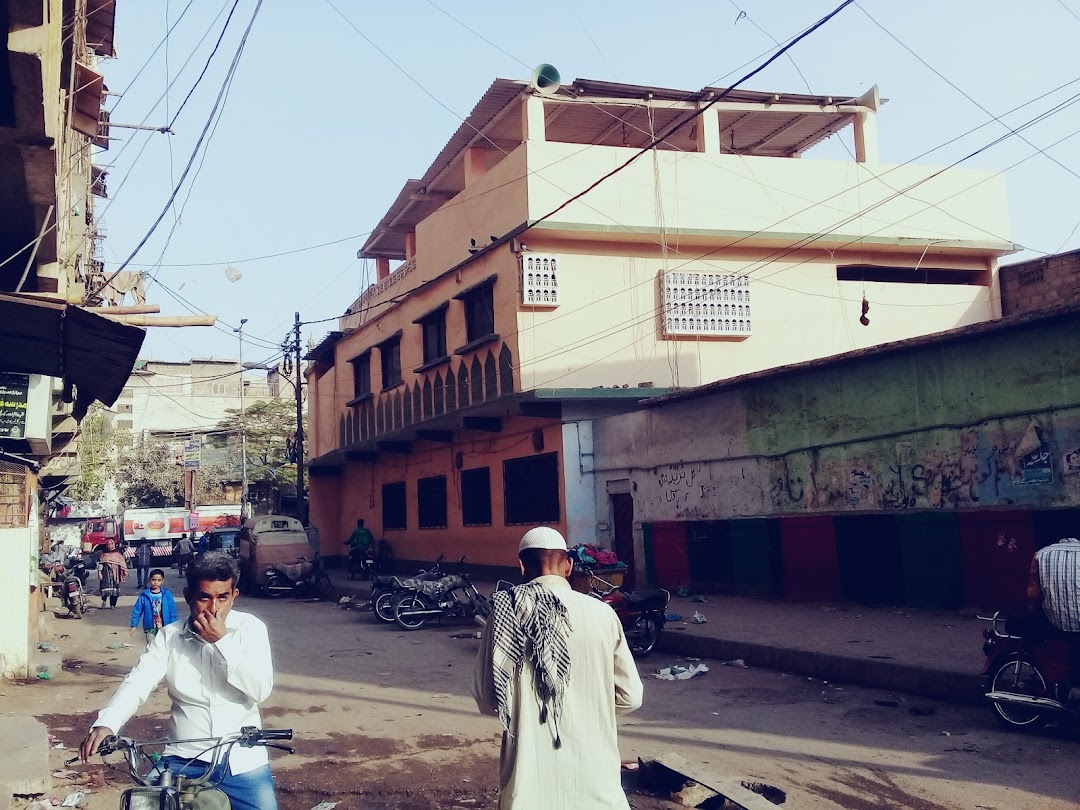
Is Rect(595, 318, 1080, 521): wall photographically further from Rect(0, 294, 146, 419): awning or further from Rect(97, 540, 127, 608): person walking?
Rect(97, 540, 127, 608): person walking

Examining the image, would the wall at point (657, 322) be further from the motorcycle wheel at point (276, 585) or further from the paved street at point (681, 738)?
the paved street at point (681, 738)

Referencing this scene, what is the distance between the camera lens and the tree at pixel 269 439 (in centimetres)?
5006

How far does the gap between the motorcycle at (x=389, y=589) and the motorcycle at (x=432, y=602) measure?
10 cm

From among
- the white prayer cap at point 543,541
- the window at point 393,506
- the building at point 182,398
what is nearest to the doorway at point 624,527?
the window at point 393,506

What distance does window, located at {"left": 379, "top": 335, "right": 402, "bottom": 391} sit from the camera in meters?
27.3

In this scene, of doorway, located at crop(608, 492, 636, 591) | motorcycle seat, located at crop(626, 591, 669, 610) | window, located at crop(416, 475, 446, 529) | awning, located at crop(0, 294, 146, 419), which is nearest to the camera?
awning, located at crop(0, 294, 146, 419)

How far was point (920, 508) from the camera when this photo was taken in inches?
518

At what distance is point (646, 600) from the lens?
11.9 m

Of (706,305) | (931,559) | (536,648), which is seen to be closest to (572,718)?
(536,648)

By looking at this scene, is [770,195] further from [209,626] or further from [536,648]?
[209,626]

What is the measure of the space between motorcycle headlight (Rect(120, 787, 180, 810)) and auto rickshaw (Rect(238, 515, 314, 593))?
1982cm

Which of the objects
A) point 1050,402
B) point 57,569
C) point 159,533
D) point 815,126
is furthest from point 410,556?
point 159,533

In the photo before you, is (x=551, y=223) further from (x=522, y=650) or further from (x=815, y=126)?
(x=522, y=650)

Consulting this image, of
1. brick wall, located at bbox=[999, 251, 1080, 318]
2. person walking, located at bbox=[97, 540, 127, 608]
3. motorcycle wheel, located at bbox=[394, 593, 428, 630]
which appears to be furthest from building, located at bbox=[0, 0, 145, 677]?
brick wall, located at bbox=[999, 251, 1080, 318]
